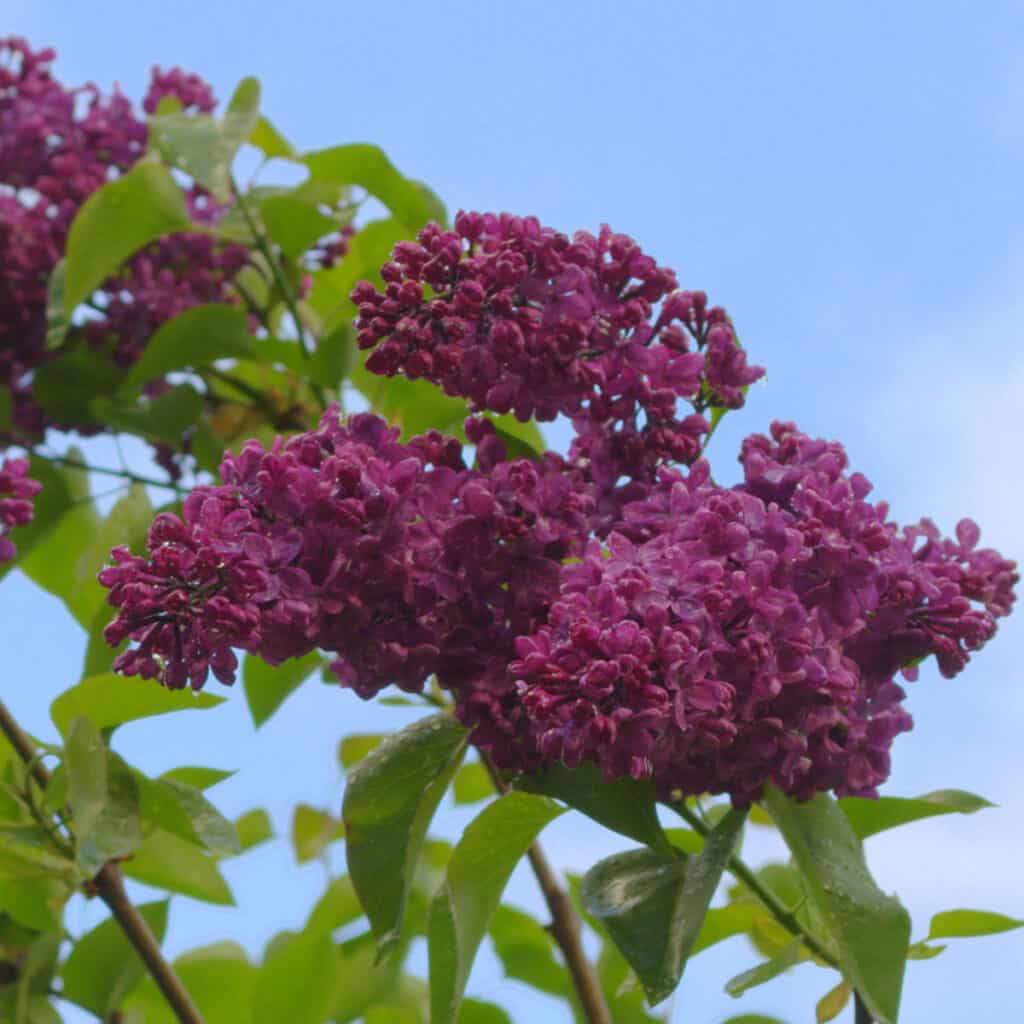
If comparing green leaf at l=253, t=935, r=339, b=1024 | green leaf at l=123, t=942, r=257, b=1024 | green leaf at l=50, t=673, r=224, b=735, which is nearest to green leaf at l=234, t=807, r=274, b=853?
green leaf at l=123, t=942, r=257, b=1024

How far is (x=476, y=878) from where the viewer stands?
98cm

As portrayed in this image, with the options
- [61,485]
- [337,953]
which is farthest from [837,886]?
[61,485]

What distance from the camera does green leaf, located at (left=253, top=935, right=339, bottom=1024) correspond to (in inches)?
59.4

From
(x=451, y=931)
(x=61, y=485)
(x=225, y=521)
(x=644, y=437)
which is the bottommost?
(x=451, y=931)

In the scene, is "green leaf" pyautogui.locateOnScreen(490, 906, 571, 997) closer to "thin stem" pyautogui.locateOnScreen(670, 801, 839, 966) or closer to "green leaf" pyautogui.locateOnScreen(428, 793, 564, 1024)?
"thin stem" pyautogui.locateOnScreen(670, 801, 839, 966)

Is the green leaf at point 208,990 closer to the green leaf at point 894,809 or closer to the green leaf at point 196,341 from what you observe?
the green leaf at point 196,341

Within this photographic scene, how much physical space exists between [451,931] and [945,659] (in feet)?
1.15

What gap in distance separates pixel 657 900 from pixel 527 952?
0.87m

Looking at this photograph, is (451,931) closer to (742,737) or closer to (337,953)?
(742,737)

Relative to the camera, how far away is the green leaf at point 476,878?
94 cm

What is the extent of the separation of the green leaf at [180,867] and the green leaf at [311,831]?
1.91ft

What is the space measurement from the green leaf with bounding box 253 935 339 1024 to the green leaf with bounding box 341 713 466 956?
2.01 feet

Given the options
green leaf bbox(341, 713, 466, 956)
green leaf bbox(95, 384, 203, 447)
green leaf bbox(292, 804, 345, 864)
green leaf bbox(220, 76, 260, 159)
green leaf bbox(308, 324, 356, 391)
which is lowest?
green leaf bbox(341, 713, 466, 956)

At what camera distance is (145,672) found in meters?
0.86
